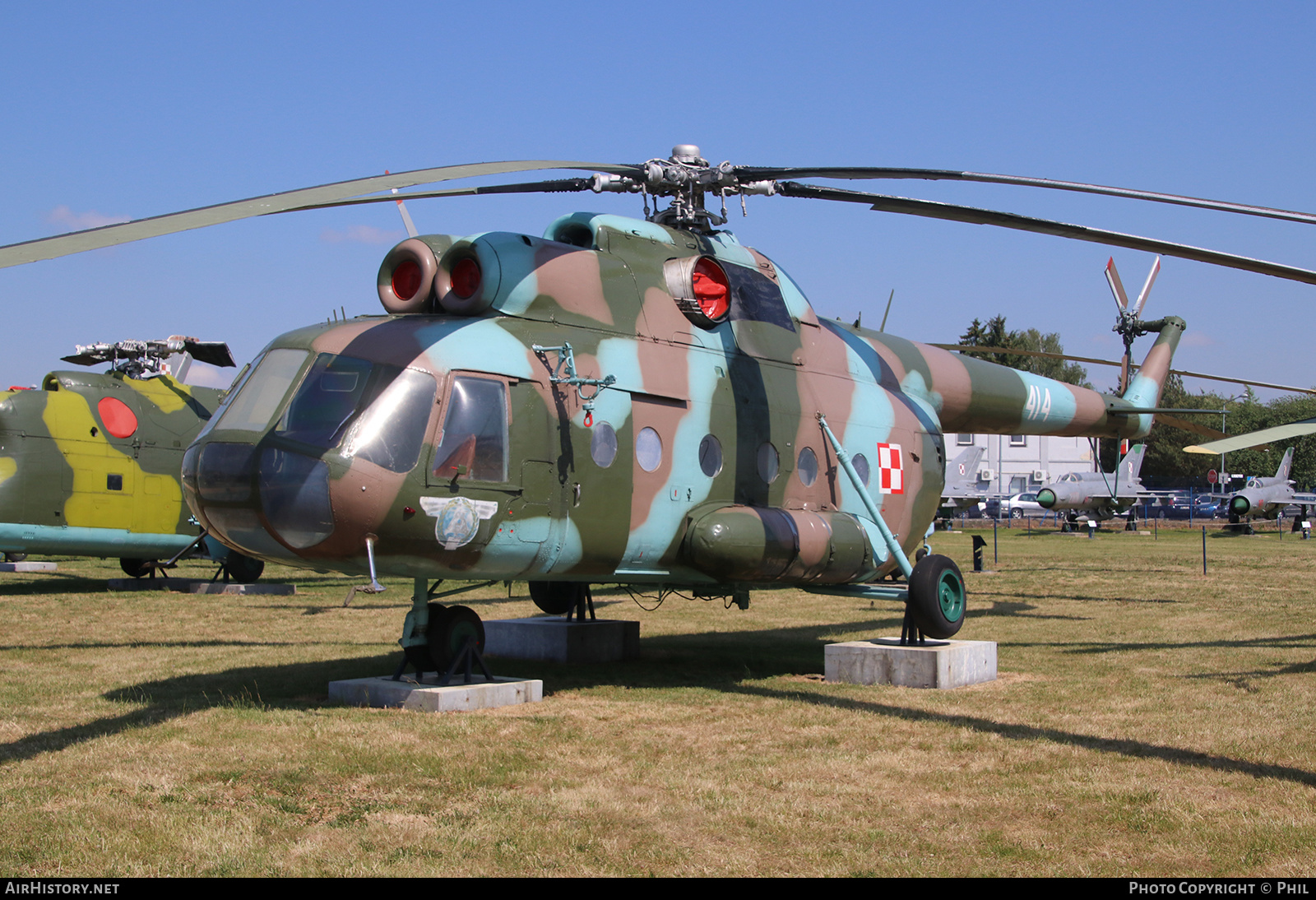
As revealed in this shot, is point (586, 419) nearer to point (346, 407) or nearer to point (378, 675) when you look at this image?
point (346, 407)

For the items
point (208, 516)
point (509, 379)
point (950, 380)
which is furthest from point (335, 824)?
point (950, 380)

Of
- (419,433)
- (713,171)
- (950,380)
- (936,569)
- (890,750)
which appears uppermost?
(713,171)

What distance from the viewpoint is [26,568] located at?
2441 cm

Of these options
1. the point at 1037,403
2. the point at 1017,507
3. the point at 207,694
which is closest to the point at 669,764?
the point at 207,694

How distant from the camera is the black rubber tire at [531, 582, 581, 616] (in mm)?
12570

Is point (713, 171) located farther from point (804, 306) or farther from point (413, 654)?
point (413, 654)

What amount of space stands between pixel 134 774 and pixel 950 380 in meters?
9.97

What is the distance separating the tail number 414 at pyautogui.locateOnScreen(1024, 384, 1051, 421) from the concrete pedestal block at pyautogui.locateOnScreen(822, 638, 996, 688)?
4.57 metres

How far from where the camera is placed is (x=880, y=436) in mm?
12094

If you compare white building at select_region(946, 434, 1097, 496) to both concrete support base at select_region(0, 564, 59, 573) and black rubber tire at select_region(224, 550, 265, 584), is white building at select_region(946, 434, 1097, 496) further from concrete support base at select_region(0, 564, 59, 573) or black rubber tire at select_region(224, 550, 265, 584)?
black rubber tire at select_region(224, 550, 265, 584)

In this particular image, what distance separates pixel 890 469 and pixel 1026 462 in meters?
65.3

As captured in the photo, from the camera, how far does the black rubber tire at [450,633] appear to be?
30.8 ft

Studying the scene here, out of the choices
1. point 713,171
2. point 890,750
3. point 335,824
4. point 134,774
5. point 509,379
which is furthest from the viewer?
point 713,171

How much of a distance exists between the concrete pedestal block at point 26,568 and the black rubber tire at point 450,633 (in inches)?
737
